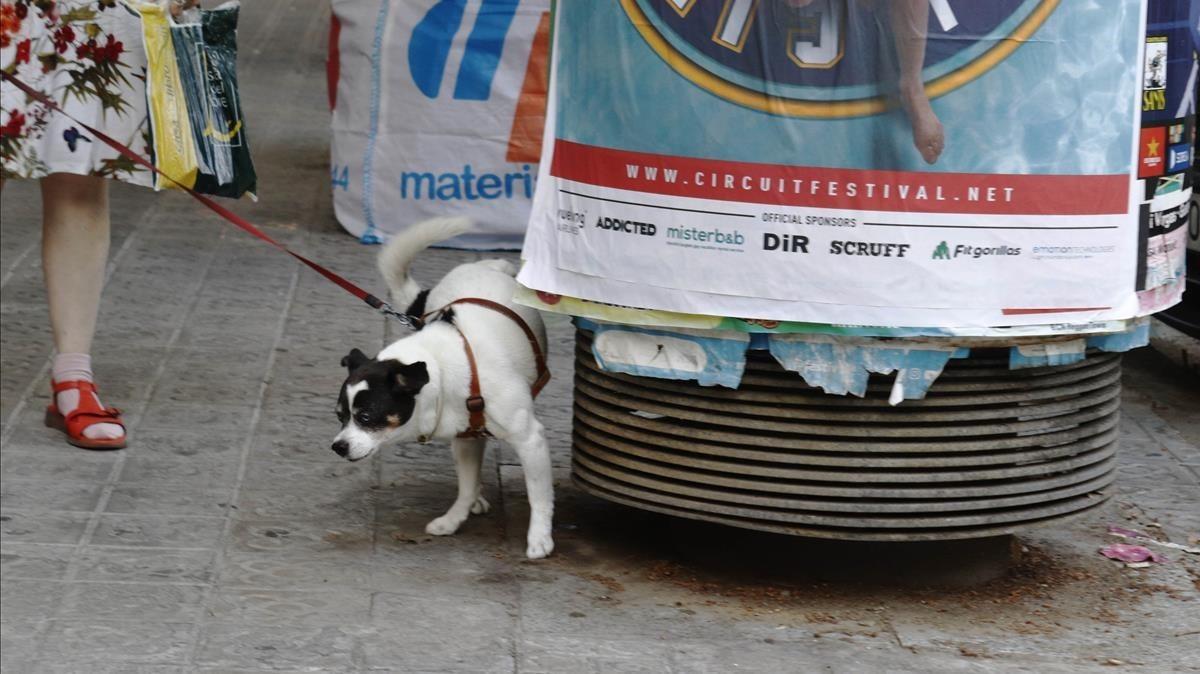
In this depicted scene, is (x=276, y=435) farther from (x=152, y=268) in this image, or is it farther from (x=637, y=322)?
(x=152, y=268)

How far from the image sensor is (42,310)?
22.3 ft

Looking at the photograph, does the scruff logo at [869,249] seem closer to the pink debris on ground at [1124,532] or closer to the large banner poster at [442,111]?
the pink debris on ground at [1124,532]

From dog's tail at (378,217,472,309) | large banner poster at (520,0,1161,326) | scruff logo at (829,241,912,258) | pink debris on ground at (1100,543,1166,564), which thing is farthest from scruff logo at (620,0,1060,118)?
pink debris on ground at (1100,543,1166,564)

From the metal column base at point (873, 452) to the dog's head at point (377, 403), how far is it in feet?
2.04

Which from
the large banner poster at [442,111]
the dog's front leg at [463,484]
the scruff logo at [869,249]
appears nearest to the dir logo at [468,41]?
the large banner poster at [442,111]

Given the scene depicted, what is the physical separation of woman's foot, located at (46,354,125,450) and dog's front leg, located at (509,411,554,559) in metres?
1.59

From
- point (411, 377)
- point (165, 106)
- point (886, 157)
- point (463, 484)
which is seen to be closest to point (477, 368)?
point (411, 377)

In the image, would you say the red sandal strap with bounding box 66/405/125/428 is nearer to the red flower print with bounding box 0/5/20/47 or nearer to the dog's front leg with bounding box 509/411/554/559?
the red flower print with bounding box 0/5/20/47

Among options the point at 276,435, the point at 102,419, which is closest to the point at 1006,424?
the point at 276,435

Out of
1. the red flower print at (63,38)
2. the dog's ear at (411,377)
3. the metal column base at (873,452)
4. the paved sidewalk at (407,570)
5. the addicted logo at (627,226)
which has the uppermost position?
the red flower print at (63,38)

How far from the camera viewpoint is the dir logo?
8039 millimetres

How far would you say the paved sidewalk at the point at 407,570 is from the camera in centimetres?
393

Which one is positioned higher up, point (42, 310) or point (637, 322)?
point (637, 322)

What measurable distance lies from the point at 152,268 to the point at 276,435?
8.04 feet
